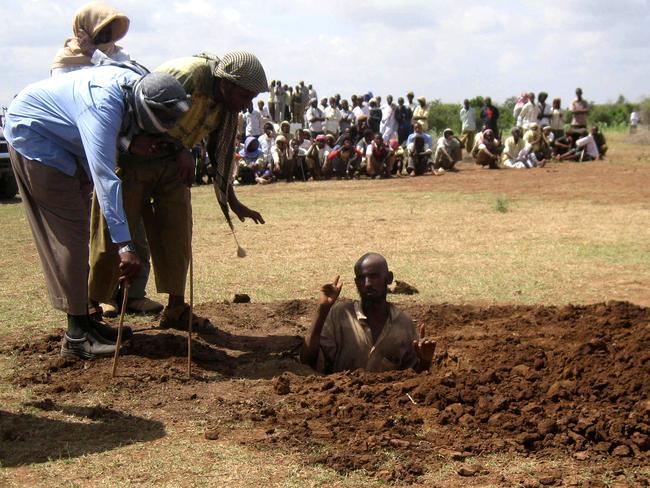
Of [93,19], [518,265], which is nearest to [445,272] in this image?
[518,265]

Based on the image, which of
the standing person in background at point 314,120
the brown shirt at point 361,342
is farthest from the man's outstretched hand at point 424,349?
the standing person in background at point 314,120

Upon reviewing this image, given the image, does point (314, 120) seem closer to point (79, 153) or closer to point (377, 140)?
point (377, 140)

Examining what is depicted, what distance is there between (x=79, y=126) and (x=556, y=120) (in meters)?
24.4

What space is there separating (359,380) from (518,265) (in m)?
4.69

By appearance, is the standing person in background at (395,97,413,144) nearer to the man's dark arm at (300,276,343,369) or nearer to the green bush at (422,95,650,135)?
the green bush at (422,95,650,135)

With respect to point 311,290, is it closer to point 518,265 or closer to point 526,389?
point 518,265

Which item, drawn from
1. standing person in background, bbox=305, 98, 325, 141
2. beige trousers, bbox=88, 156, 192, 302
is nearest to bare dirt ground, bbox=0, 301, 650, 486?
beige trousers, bbox=88, 156, 192, 302

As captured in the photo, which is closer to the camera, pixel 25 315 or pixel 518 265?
pixel 25 315

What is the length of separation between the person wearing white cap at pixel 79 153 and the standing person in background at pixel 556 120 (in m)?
23.5

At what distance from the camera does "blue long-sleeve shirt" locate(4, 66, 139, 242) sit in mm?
5234

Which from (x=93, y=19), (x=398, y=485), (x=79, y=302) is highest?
(x=93, y=19)

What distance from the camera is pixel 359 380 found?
212 inches

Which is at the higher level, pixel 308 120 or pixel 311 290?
pixel 308 120

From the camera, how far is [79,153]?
5.77m
